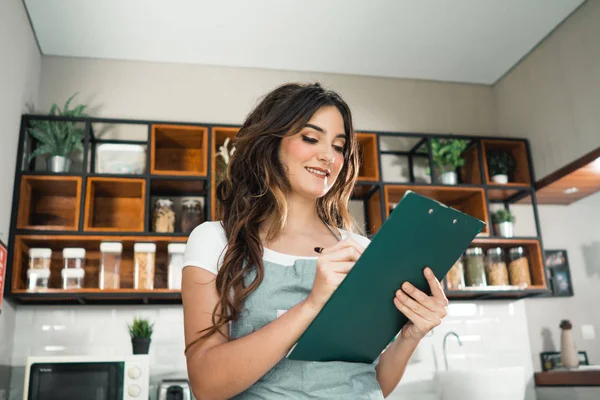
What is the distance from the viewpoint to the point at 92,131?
3447 millimetres

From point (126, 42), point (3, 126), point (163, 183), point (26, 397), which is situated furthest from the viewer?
point (126, 42)

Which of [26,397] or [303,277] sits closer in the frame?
[303,277]

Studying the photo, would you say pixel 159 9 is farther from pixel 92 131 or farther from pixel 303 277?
pixel 303 277

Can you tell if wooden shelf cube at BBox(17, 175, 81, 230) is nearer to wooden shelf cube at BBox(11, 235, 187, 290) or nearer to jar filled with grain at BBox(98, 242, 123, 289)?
wooden shelf cube at BBox(11, 235, 187, 290)

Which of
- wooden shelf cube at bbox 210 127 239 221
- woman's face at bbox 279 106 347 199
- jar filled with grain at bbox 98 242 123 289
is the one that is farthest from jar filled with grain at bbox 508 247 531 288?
woman's face at bbox 279 106 347 199

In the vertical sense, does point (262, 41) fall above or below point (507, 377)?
above

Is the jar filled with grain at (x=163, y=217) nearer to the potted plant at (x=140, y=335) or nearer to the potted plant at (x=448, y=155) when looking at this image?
the potted plant at (x=140, y=335)

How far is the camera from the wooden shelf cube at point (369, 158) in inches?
139

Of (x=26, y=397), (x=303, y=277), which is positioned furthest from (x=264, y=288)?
(x=26, y=397)

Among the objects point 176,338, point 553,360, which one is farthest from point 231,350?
point 553,360

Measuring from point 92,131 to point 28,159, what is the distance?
0.39 m

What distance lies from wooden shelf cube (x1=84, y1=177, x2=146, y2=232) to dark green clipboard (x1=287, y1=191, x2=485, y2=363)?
2368 mm

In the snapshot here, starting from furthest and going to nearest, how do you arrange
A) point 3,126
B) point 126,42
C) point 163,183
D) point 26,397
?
point 126,42 → point 163,183 → point 3,126 → point 26,397

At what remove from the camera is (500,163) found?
12.4 feet
